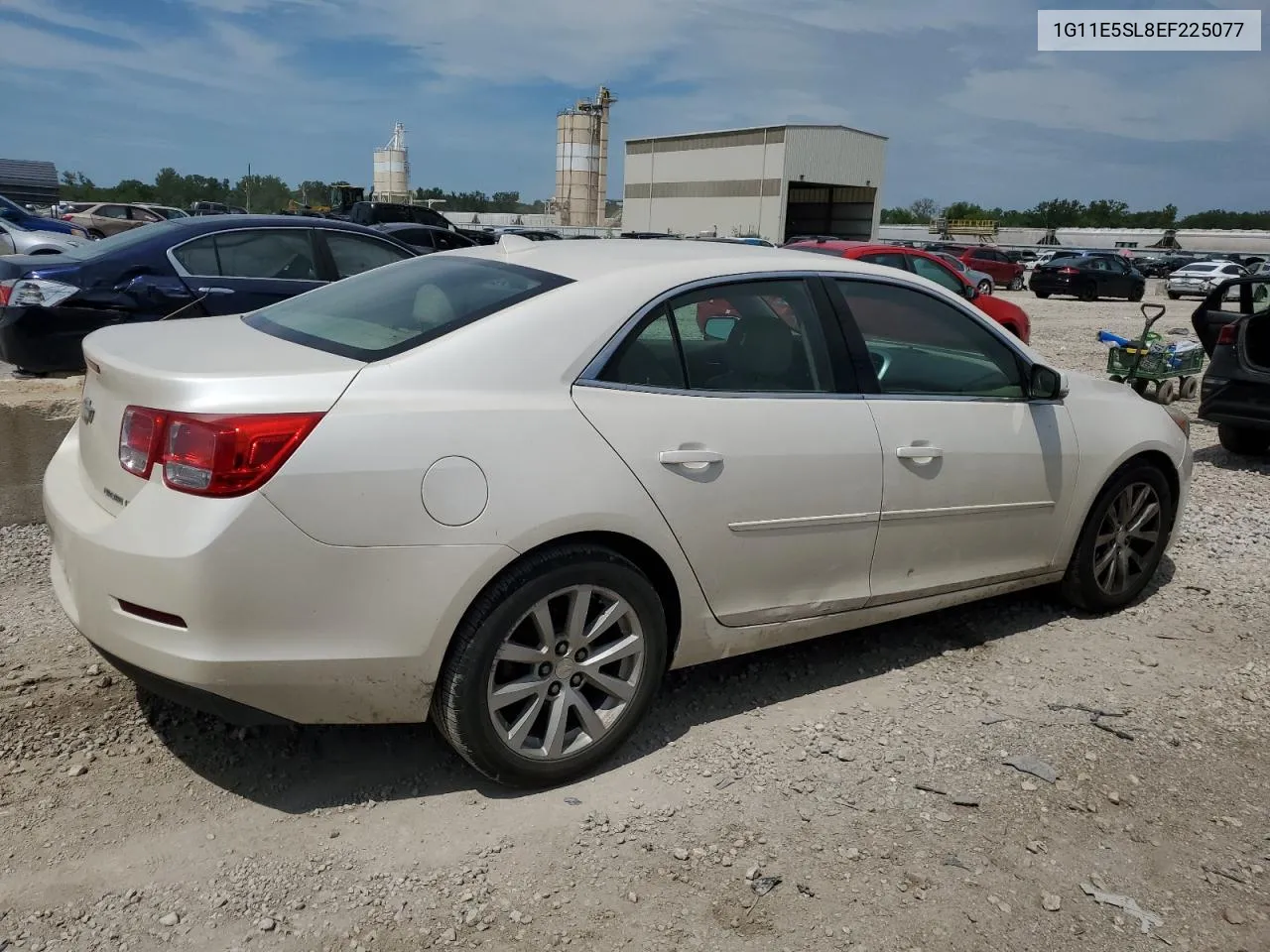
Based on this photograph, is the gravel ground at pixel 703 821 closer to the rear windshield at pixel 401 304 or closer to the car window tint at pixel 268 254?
the rear windshield at pixel 401 304

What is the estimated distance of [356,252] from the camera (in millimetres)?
8039

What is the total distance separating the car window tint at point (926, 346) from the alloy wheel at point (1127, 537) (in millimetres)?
913

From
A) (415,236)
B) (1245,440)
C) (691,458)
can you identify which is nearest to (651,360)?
(691,458)

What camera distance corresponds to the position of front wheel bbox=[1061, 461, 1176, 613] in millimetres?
4508

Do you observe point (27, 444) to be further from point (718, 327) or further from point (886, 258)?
point (886, 258)

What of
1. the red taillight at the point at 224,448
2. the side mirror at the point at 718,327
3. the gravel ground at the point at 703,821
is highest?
the side mirror at the point at 718,327

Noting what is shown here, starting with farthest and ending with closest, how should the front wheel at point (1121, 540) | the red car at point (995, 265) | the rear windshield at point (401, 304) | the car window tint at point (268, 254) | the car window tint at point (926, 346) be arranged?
the red car at point (995, 265) < the car window tint at point (268, 254) < the front wheel at point (1121, 540) < the car window tint at point (926, 346) < the rear windshield at point (401, 304)

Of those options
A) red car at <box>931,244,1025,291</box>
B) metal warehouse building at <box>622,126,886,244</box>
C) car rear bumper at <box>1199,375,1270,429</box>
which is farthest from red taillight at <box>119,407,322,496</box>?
metal warehouse building at <box>622,126,886,244</box>

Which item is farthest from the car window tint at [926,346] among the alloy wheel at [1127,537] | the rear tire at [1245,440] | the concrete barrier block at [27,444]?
the rear tire at [1245,440]

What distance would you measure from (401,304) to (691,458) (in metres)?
1.08

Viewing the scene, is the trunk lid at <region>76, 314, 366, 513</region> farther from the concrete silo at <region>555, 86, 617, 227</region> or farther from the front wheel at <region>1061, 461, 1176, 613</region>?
the concrete silo at <region>555, 86, 617, 227</region>

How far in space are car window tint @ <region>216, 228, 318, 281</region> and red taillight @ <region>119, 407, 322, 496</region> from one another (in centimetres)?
521

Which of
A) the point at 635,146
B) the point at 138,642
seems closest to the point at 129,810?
the point at 138,642

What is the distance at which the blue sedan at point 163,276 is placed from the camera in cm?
665
